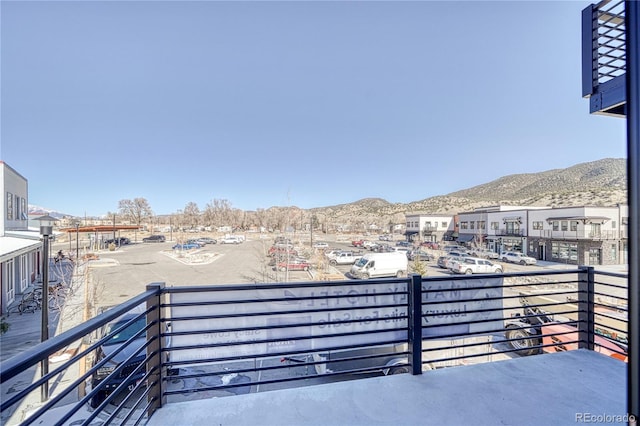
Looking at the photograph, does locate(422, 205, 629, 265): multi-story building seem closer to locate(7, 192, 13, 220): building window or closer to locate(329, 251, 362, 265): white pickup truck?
locate(329, 251, 362, 265): white pickup truck

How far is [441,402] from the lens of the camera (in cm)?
180

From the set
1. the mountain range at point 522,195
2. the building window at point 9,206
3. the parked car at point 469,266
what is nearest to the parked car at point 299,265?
the mountain range at point 522,195

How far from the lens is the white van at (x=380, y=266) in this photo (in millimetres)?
13164

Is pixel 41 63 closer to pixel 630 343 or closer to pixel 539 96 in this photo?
pixel 630 343

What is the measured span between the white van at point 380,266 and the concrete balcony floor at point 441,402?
36.3 ft

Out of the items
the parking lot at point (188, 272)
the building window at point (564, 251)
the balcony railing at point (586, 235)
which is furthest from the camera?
the building window at point (564, 251)

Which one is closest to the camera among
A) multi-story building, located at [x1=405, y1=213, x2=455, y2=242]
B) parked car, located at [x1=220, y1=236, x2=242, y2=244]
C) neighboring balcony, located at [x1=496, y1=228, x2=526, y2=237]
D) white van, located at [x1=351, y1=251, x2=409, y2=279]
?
white van, located at [x1=351, y1=251, x2=409, y2=279]

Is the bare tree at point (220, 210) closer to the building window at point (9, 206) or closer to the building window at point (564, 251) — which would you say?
the building window at point (9, 206)

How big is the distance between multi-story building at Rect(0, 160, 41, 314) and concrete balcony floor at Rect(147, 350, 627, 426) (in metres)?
8.52

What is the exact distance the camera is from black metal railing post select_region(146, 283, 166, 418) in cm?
166

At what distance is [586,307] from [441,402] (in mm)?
1889

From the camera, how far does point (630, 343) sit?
0.76m

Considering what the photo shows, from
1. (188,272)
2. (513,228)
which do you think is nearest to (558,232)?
(513,228)

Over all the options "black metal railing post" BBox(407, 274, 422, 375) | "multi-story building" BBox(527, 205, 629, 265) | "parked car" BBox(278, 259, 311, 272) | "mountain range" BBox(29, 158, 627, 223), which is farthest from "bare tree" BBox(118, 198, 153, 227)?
"multi-story building" BBox(527, 205, 629, 265)
